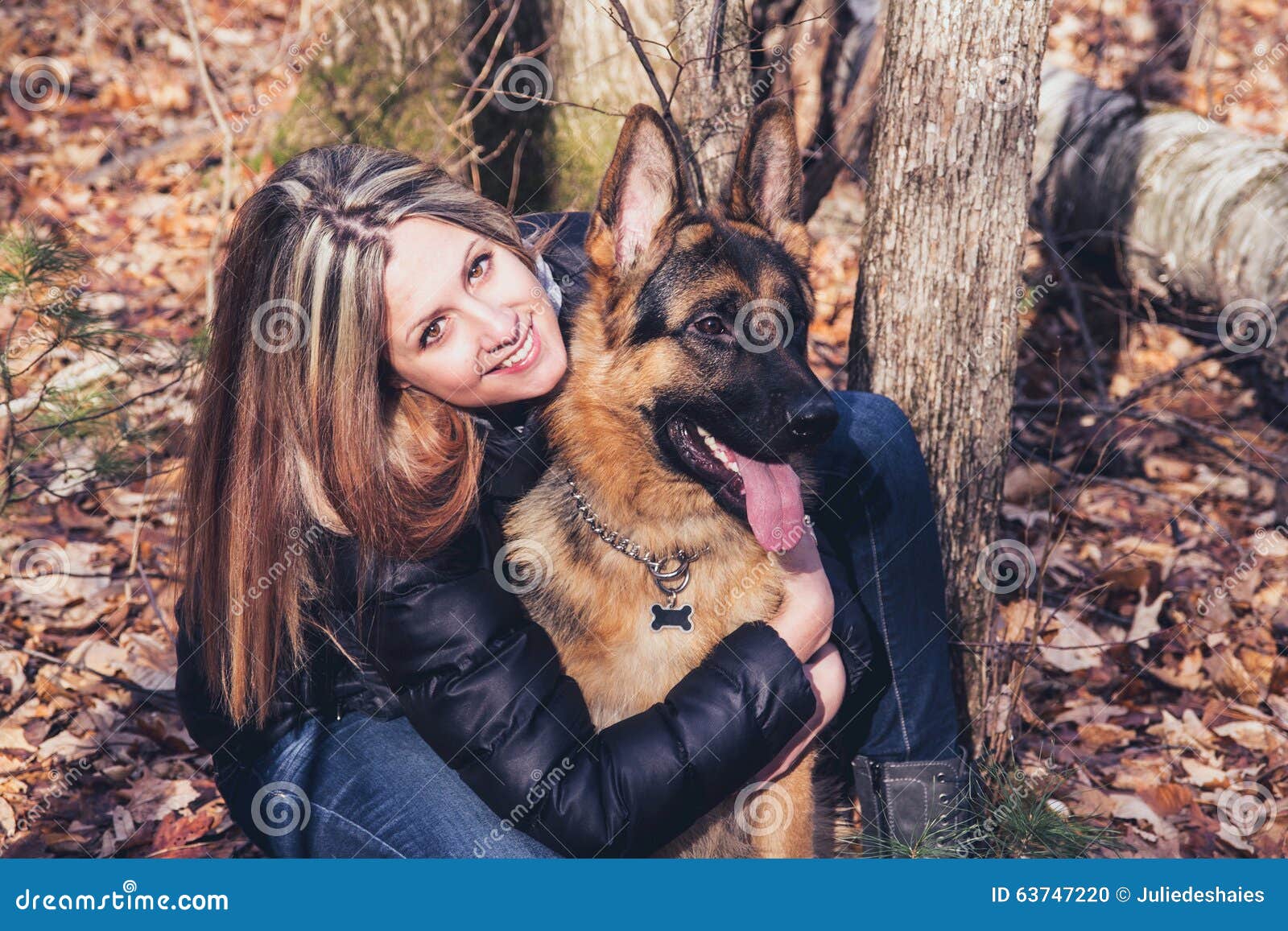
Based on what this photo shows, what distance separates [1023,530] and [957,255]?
1.84m

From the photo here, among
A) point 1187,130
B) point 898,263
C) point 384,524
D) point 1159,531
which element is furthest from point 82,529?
point 1187,130

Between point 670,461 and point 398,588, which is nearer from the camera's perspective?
point 398,588

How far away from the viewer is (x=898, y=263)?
11.8 ft

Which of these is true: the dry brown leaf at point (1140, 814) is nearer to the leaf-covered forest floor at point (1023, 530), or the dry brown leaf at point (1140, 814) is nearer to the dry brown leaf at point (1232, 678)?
the leaf-covered forest floor at point (1023, 530)

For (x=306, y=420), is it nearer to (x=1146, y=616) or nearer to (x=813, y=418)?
(x=813, y=418)

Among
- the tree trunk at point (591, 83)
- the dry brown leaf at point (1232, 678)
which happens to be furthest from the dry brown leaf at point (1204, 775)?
the tree trunk at point (591, 83)

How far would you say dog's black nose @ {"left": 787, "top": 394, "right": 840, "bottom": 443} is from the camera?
282 centimetres

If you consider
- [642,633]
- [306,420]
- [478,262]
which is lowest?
[642,633]

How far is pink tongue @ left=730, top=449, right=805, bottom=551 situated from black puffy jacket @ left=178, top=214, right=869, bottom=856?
26cm

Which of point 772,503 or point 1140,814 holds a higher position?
point 772,503

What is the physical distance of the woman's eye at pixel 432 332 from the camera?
279 centimetres

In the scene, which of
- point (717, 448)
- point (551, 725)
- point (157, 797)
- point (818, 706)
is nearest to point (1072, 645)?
point (818, 706)

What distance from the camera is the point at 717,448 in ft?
10.1

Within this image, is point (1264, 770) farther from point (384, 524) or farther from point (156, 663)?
point (156, 663)
